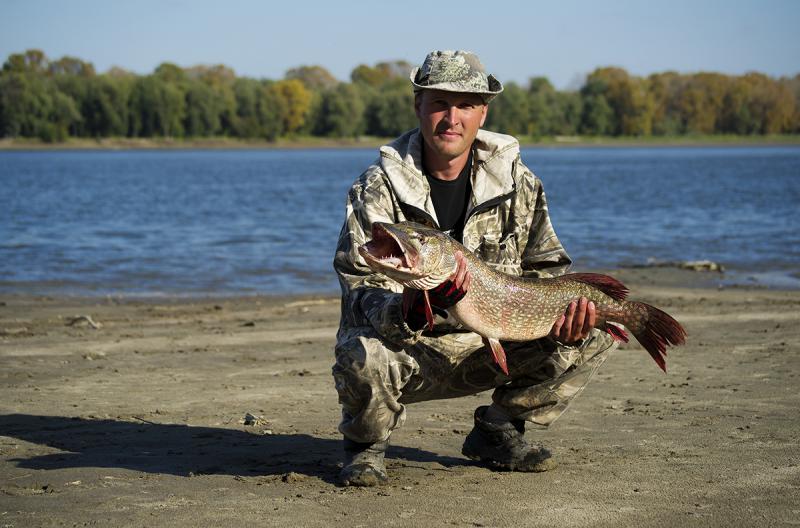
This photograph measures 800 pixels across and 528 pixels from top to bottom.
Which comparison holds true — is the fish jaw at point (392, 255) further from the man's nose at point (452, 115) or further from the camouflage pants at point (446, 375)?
the man's nose at point (452, 115)

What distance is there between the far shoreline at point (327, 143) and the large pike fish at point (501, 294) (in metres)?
128

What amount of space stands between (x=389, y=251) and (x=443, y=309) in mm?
539

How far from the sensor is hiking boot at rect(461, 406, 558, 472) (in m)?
5.48

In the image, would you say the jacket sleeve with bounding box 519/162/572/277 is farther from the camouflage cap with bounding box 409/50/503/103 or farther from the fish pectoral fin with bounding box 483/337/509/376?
the fish pectoral fin with bounding box 483/337/509/376

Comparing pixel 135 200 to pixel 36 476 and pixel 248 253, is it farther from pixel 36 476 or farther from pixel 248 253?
pixel 36 476

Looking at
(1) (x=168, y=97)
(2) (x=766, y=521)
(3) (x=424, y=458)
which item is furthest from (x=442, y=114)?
(1) (x=168, y=97)

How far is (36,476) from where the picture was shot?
5.39m

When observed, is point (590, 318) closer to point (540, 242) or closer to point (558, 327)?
point (558, 327)

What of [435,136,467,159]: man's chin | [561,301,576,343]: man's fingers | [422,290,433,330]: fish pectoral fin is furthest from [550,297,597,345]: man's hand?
[435,136,467,159]: man's chin

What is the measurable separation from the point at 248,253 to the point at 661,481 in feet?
52.0

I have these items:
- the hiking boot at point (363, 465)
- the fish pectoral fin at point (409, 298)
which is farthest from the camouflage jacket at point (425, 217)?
the hiking boot at point (363, 465)

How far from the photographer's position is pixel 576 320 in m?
5.02

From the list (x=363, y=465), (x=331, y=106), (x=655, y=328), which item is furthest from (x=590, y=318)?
(x=331, y=106)

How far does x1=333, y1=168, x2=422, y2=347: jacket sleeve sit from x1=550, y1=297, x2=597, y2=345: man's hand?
70cm
